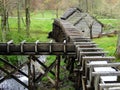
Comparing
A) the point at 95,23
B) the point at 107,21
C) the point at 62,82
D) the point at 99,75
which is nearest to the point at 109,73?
the point at 99,75

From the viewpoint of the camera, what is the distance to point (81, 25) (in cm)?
3950

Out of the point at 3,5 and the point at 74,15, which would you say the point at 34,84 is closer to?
the point at 3,5

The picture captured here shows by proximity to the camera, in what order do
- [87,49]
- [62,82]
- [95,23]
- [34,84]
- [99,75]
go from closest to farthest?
[99,75]
[87,49]
[34,84]
[62,82]
[95,23]

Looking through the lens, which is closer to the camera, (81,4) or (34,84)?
(34,84)

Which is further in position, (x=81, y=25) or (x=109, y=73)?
(x=81, y=25)

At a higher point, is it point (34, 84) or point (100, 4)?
point (100, 4)

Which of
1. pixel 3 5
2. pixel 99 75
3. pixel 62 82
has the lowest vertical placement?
pixel 62 82

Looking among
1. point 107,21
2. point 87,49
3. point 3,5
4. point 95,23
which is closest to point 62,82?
point 87,49

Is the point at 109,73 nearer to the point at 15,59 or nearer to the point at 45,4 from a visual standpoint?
the point at 15,59

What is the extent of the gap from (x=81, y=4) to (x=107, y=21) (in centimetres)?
651

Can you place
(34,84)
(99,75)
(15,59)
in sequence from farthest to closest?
(15,59), (34,84), (99,75)

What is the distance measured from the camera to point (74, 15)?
38031 millimetres

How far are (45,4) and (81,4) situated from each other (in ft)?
29.2

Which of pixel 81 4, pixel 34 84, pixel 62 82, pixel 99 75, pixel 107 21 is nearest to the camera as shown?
pixel 99 75
